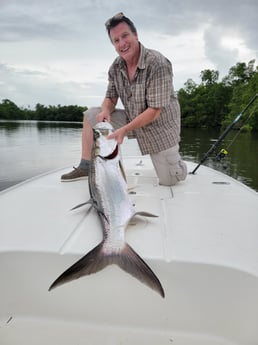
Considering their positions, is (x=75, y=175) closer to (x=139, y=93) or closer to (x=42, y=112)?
(x=139, y=93)

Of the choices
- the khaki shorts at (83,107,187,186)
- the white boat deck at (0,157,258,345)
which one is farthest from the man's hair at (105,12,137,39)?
the white boat deck at (0,157,258,345)

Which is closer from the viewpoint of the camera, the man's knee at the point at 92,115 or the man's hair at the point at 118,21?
the man's hair at the point at 118,21

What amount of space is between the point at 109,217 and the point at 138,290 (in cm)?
45

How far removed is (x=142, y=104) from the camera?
295cm

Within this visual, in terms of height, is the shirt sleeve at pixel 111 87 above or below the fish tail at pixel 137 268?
above

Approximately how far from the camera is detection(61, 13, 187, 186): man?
8.82ft

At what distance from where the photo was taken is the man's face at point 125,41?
264cm

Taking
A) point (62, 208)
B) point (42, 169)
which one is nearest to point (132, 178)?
point (62, 208)

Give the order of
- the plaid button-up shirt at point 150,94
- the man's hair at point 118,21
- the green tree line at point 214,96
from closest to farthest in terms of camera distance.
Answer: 1. the man's hair at point 118,21
2. the plaid button-up shirt at point 150,94
3. the green tree line at point 214,96

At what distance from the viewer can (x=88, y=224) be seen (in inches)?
71.5

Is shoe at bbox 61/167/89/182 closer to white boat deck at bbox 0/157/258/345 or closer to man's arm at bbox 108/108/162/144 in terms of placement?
man's arm at bbox 108/108/162/144

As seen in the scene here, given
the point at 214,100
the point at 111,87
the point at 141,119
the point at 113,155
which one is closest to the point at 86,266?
the point at 113,155

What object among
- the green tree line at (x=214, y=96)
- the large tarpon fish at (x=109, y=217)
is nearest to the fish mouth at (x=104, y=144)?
the large tarpon fish at (x=109, y=217)

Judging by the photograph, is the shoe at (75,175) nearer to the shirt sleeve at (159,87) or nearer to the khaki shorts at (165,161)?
the khaki shorts at (165,161)
